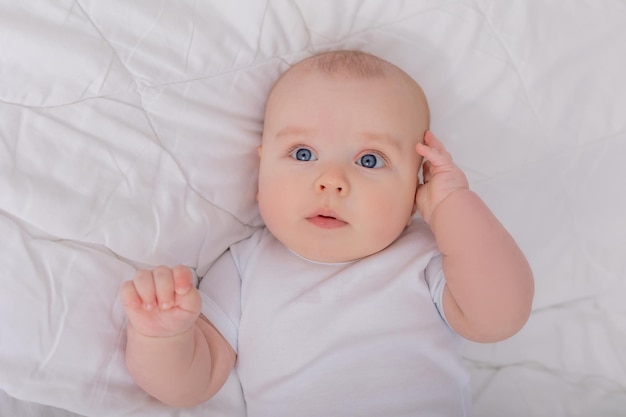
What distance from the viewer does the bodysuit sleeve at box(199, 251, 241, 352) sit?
127 centimetres

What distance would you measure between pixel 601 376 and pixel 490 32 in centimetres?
67

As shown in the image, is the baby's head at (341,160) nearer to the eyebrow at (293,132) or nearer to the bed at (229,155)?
the eyebrow at (293,132)

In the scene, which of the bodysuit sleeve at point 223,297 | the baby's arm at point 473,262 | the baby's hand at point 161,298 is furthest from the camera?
the bodysuit sleeve at point 223,297

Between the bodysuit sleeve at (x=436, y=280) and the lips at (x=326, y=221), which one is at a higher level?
Answer: the lips at (x=326, y=221)

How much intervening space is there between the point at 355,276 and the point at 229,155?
0.30 meters

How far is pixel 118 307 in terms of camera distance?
1171 millimetres

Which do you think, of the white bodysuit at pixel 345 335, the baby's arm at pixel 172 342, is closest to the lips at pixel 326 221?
the white bodysuit at pixel 345 335

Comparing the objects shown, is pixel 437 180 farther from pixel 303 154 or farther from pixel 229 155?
pixel 229 155

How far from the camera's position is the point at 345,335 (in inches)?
48.9

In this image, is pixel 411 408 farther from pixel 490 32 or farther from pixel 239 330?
pixel 490 32

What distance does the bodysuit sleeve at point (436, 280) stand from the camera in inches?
49.8

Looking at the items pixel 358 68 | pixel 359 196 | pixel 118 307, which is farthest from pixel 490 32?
pixel 118 307

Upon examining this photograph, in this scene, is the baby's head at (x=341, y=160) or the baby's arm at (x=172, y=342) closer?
the baby's arm at (x=172, y=342)

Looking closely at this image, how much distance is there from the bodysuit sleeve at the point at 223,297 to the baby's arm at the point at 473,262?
0.34 metres
